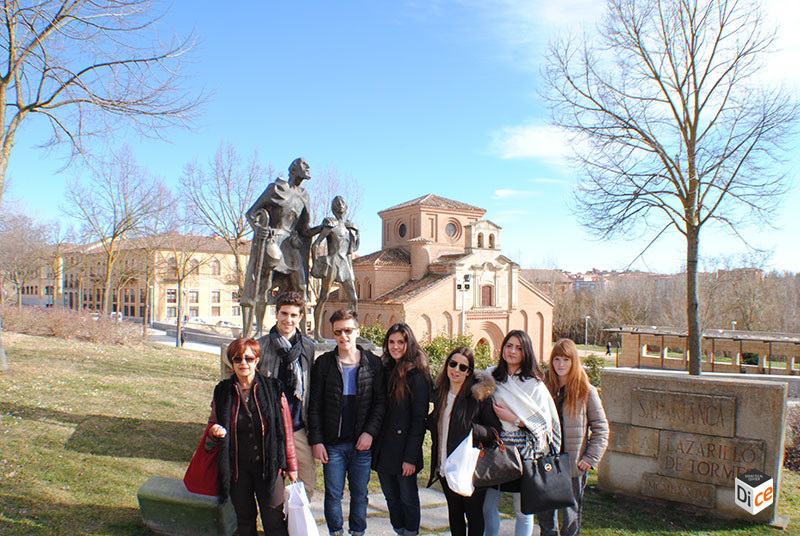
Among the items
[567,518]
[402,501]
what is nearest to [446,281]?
[567,518]

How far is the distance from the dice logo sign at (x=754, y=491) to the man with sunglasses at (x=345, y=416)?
13.4 feet

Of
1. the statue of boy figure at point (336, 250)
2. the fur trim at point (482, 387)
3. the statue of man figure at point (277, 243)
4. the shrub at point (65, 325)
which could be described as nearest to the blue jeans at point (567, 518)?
the fur trim at point (482, 387)

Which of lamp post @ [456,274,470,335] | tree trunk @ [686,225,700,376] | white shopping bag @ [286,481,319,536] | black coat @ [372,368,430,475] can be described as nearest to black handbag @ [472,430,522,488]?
black coat @ [372,368,430,475]

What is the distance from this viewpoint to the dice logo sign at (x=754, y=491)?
527cm

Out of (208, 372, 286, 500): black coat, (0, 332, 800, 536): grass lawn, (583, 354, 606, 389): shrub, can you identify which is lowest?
(583, 354, 606, 389): shrub

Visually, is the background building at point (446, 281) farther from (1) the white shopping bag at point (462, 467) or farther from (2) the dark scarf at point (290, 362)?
(1) the white shopping bag at point (462, 467)

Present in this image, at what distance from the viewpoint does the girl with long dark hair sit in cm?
400

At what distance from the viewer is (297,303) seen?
4238 mm

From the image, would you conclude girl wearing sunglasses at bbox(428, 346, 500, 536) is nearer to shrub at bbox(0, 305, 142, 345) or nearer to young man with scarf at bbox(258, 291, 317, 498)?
young man with scarf at bbox(258, 291, 317, 498)

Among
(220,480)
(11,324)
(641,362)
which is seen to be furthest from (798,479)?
(641,362)

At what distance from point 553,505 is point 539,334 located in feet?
116

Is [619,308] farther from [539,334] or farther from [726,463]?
[726,463]

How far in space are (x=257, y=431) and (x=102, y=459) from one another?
10.7 ft

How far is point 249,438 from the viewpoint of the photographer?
11.6 feet
